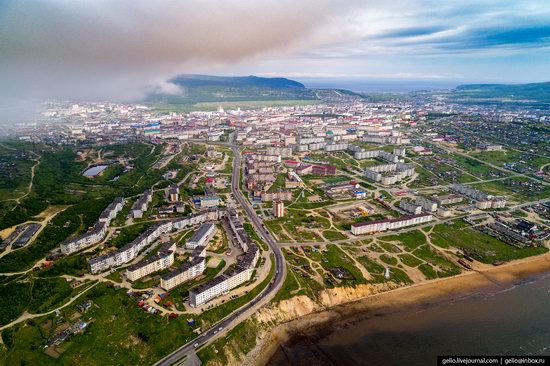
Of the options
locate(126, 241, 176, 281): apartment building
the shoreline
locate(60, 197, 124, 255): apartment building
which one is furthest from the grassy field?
locate(60, 197, 124, 255): apartment building

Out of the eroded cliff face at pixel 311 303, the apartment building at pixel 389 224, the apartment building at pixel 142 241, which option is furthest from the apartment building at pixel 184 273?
the apartment building at pixel 389 224

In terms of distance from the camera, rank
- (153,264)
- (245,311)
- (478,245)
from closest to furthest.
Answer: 1. (245,311)
2. (153,264)
3. (478,245)

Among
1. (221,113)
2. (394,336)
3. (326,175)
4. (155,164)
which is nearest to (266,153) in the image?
(326,175)

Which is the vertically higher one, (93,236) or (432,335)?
(93,236)

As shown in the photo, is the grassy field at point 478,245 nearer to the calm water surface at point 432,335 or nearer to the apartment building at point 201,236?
the calm water surface at point 432,335

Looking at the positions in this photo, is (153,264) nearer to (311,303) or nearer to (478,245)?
(311,303)

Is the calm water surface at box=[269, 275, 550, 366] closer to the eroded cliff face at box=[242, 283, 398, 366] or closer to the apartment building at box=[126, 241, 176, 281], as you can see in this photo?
the eroded cliff face at box=[242, 283, 398, 366]

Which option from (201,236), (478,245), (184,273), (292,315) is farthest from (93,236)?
(478,245)

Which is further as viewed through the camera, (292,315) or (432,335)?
(292,315)
